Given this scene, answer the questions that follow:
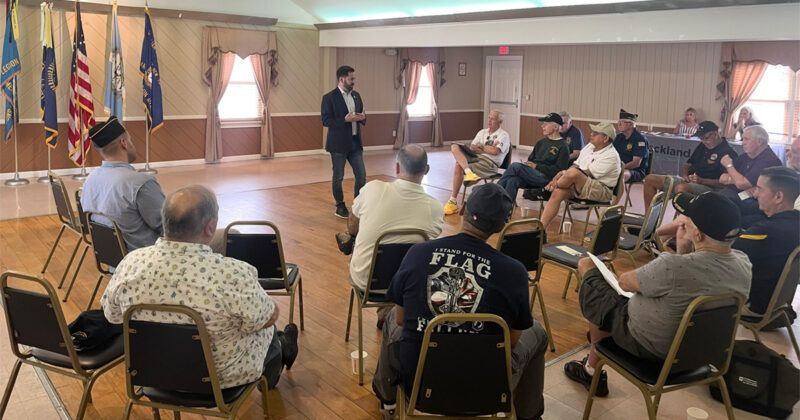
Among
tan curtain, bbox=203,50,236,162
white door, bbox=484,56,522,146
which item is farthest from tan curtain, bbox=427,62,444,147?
tan curtain, bbox=203,50,236,162

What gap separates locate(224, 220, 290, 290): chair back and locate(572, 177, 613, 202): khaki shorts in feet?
11.0

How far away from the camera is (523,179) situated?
253 inches

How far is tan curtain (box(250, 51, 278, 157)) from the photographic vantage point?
1079cm

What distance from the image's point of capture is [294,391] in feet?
10.3

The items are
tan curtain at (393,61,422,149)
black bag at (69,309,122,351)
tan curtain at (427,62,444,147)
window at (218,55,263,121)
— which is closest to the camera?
black bag at (69,309,122,351)

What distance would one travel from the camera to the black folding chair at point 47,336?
91.0 inches

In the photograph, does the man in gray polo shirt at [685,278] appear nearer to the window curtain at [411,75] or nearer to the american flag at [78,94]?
the american flag at [78,94]

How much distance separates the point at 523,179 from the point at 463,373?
450cm

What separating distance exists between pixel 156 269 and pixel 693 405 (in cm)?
249

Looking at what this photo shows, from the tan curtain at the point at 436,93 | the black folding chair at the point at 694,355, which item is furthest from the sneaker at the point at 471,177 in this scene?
the tan curtain at the point at 436,93

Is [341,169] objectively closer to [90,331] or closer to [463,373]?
[90,331]

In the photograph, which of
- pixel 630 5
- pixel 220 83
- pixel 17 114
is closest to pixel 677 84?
pixel 630 5

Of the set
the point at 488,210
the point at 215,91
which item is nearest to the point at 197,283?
the point at 488,210

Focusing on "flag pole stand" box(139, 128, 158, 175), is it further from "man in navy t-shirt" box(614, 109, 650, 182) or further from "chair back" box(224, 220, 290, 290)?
"chair back" box(224, 220, 290, 290)
